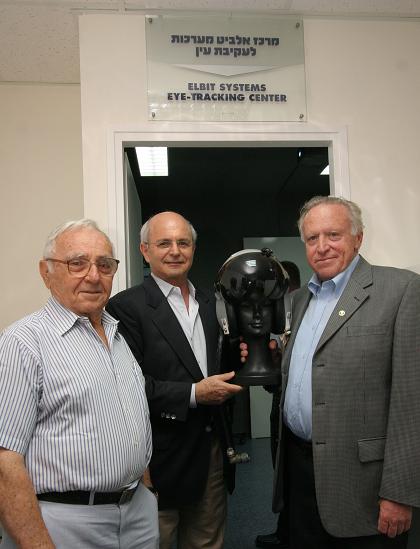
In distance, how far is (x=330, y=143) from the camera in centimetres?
229

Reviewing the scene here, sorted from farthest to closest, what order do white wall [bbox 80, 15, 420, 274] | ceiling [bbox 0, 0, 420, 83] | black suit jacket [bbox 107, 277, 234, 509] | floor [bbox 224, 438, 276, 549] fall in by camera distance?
floor [bbox 224, 438, 276, 549], white wall [bbox 80, 15, 420, 274], ceiling [bbox 0, 0, 420, 83], black suit jacket [bbox 107, 277, 234, 509]

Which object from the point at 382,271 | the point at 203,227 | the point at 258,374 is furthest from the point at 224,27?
the point at 203,227

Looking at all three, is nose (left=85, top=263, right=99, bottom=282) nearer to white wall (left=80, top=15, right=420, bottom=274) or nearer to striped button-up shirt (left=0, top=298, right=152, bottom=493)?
striped button-up shirt (left=0, top=298, right=152, bottom=493)

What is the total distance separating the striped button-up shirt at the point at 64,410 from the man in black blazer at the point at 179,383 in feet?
1.00

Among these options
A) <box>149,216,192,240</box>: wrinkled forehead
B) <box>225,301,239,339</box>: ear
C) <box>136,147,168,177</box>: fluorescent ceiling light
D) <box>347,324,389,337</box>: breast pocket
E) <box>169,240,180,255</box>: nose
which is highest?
<box>136,147,168,177</box>: fluorescent ceiling light

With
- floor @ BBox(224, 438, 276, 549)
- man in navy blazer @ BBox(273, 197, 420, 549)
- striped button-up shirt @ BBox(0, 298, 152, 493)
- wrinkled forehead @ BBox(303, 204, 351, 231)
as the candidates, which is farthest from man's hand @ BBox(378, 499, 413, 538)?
floor @ BBox(224, 438, 276, 549)

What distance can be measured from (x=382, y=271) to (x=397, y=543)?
0.85 m

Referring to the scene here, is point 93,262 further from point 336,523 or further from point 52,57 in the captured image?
point 52,57

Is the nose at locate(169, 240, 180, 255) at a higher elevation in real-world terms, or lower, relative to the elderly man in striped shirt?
higher

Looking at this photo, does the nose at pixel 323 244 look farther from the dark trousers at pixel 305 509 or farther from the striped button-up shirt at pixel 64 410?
the striped button-up shirt at pixel 64 410

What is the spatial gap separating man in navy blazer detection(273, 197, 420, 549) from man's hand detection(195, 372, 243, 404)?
222mm

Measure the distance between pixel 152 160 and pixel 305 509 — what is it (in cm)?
337

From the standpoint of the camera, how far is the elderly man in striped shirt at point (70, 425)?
1.08m

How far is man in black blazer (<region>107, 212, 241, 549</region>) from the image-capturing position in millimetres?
1545
